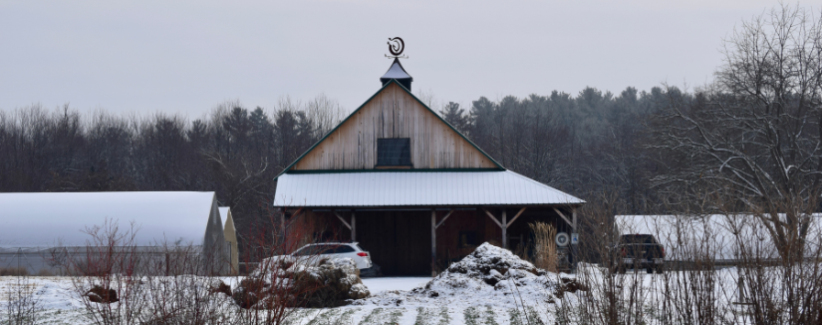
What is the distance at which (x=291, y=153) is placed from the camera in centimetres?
5206

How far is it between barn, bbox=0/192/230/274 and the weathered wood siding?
A: 4486 mm

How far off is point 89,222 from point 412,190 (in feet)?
34.5

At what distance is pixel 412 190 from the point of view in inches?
945

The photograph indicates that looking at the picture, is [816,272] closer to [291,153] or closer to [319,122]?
[291,153]

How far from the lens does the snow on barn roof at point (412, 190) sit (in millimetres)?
22953

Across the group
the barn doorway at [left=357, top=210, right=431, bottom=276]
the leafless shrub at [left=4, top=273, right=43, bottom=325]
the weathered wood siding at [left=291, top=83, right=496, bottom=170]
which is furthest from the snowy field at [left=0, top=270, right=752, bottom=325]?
the weathered wood siding at [left=291, top=83, right=496, bottom=170]

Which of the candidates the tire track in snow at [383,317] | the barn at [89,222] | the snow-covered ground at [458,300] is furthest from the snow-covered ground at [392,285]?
the barn at [89,222]

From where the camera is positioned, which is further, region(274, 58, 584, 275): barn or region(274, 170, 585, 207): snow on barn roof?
region(274, 58, 584, 275): barn

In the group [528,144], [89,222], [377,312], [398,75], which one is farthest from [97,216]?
[528,144]

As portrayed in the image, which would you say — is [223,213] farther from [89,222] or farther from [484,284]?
[484,284]

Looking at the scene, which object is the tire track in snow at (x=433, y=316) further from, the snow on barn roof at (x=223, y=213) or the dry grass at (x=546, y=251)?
the snow on barn roof at (x=223, y=213)

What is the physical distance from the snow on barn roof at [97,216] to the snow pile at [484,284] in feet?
32.9

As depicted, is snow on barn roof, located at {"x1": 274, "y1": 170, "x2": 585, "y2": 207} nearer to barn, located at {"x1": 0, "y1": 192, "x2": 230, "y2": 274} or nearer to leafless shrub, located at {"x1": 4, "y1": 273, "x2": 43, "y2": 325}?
barn, located at {"x1": 0, "y1": 192, "x2": 230, "y2": 274}

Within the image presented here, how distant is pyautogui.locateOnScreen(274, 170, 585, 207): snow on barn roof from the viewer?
23.0 meters
